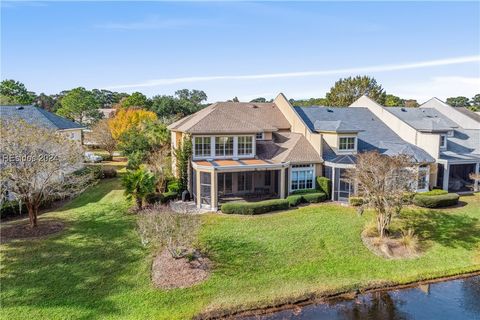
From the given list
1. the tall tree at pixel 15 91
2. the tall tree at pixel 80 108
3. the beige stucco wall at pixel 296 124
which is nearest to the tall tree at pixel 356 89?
the beige stucco wall at pixel 296 124

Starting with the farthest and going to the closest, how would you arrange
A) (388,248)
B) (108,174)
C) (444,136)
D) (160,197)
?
(108,174) → (444,136) → (160,197) → (388,248)

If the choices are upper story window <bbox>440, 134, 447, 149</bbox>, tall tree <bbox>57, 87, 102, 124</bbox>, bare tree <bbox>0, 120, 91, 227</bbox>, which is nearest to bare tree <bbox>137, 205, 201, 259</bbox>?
bare tree <bbox>0, 120, 91, 227</bbox>

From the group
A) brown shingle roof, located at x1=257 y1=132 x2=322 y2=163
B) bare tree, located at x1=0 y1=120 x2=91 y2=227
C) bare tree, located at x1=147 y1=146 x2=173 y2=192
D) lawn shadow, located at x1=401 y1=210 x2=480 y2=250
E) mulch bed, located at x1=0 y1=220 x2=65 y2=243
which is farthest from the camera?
bare tree, located at x1=147 y1=146 x2=173 y2=192

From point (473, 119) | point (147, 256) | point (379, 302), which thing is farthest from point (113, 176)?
point (473, 119)

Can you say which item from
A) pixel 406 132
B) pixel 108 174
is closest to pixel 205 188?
pixel 108 174

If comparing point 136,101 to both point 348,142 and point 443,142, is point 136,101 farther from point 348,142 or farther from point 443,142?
point 443,142

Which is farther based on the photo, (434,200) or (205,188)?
(205,188)

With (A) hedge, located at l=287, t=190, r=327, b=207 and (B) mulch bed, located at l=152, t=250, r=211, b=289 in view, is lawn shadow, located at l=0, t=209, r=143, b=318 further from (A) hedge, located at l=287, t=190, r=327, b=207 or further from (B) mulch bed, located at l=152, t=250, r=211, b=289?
(A) hedge, located at l=287, t=190, r=327, b=207
